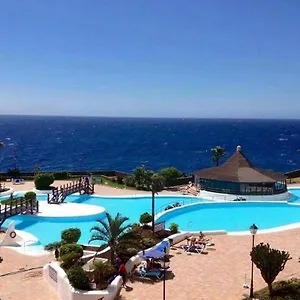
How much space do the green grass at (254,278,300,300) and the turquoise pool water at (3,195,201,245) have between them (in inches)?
527

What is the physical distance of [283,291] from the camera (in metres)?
16.1

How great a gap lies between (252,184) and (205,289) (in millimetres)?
25830

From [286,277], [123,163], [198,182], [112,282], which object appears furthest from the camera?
[123,163]

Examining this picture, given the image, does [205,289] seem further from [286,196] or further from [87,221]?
[286,196]

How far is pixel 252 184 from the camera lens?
41312mm

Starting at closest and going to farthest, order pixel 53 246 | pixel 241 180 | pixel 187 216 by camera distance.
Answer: pixel 53 246 < pixel 187 216 < pixel 241 180

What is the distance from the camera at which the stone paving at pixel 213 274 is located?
16375 mm

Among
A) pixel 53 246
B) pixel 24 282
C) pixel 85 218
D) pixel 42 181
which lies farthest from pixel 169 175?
pixel 24 282

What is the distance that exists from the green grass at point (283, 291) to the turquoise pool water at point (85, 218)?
1339 centimetres

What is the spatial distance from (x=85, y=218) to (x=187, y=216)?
27.8 ft

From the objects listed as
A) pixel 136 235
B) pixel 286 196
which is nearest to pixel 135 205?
pixel 286 196

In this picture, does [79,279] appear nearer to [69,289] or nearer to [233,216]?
[69,289]

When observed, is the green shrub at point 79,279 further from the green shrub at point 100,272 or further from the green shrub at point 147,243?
the green shrub at point 147,243

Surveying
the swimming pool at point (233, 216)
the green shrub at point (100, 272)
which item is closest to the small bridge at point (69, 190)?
the swimming pool at point (233, 216)
